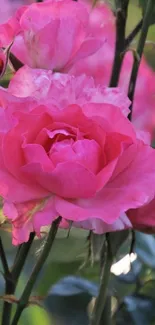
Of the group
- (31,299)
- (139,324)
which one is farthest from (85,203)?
(139,324)

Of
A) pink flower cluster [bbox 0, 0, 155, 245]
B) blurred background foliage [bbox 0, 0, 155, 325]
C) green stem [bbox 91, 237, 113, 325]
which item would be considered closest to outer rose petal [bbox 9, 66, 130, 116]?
pink flower cluster [bbox 0, 0, 155, 245]

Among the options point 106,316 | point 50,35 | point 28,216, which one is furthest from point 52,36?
point 106,316

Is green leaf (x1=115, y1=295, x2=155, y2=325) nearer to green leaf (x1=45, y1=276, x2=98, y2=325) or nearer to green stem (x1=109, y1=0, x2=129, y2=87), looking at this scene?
green leaf (x1=45, y1=276, x2=98, y2=325)

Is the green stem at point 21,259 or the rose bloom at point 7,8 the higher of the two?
the rose bloom at point 7,8

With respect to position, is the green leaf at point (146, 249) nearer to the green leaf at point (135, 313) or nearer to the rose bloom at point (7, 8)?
the green leaf at point (135, 313)

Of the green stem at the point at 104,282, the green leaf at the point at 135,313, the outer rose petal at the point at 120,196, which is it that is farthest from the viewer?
the green leaf at the point at 135,313

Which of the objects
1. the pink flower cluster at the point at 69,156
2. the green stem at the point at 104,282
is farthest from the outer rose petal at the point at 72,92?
the green stem at the point at 104,282
